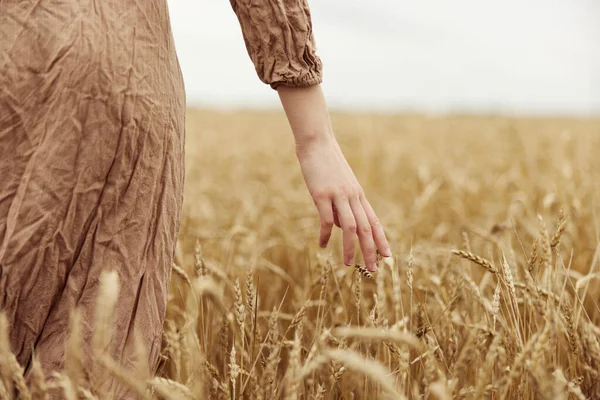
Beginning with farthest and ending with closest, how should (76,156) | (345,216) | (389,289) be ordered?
(389,289)
(345,216)
(76,156)

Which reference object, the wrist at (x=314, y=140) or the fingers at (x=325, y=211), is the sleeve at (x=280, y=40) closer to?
the wrist at (x=314, y=140)

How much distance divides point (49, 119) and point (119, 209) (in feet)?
0.46

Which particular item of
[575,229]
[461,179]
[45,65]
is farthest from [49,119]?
[461,179]

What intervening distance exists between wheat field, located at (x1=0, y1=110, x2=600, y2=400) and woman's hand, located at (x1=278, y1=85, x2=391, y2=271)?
0.26 feet

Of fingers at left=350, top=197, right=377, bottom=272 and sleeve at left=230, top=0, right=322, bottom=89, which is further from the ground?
sleeve at left=230, top=0, right=322, bottom=89

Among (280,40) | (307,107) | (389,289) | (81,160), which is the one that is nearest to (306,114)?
(307,107)

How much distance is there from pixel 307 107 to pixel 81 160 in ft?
1.11

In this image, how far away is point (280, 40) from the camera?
99 cm

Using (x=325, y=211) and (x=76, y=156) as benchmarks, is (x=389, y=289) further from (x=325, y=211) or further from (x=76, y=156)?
(x=76, y=156)

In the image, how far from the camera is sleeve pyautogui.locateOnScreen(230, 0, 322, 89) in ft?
3.22

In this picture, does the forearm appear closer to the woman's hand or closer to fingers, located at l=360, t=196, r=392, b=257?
the woman's hand

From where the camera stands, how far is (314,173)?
0.99 metres

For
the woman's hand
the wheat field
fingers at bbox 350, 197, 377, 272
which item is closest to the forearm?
the woman's hand

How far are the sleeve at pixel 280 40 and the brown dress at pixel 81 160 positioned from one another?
0.13 m
